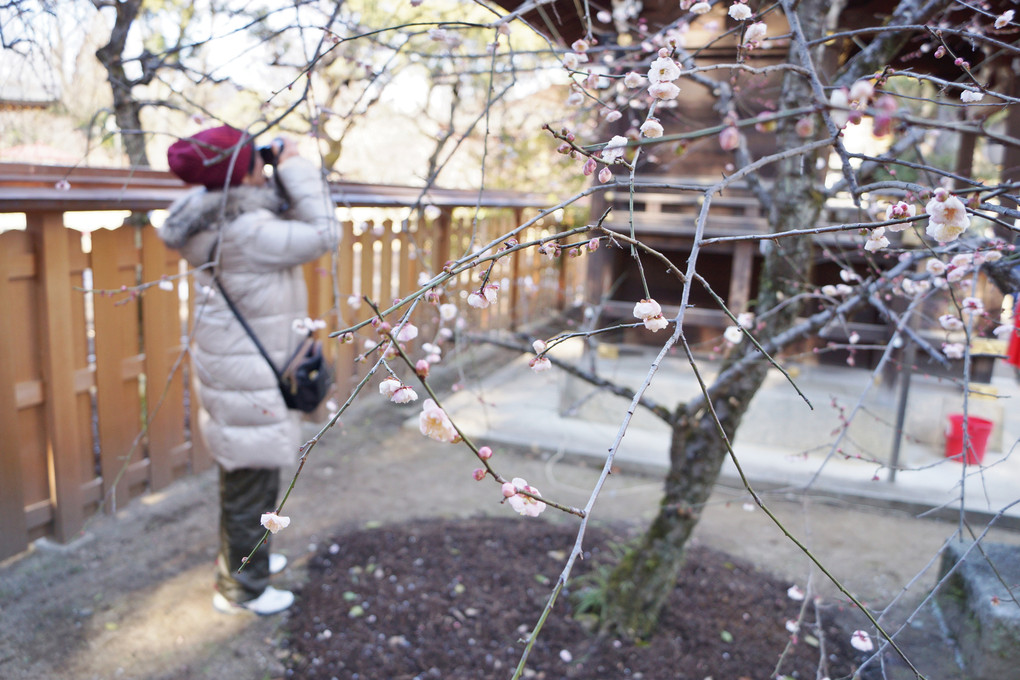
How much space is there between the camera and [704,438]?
2.62 m

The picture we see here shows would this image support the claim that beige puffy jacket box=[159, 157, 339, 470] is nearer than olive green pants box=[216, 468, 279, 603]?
Yes

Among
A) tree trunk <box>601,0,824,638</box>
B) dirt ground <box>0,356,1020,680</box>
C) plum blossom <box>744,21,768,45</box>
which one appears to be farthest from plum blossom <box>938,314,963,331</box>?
plum blossom <box>744,21,768,45</box>

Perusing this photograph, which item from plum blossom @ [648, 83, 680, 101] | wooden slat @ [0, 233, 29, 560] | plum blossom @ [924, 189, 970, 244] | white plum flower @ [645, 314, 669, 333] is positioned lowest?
wooden slat @ [0, 233, 29, 560]

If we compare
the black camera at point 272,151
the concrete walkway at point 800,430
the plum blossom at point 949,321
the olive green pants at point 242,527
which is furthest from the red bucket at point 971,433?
the black camera at point 272,151

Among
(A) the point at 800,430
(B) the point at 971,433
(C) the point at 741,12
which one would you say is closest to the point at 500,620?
(C) the point at 741,12

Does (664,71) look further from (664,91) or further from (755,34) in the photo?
(755,34)

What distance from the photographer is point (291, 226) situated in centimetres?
263

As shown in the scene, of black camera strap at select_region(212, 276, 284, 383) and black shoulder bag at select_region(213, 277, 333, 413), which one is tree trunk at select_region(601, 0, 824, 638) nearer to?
black shoulder bag at select_region(213, 277, 333, 413)

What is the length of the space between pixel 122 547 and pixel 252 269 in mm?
1529

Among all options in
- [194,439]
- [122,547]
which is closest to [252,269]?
[122,547]

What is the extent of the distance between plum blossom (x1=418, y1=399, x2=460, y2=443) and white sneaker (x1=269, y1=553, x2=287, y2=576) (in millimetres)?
2366

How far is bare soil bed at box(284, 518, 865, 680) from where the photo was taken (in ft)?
8.25

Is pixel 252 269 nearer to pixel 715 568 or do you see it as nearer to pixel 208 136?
pixel 208 136

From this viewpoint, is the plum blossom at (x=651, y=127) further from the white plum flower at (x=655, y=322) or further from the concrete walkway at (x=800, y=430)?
the concrete walkway at (x=800, y=430)
